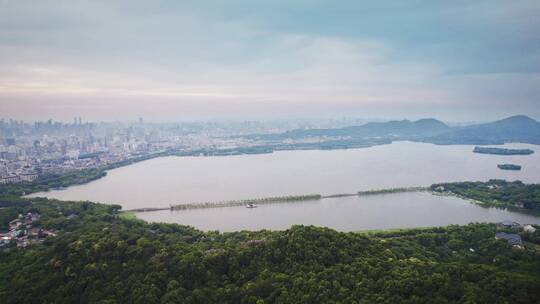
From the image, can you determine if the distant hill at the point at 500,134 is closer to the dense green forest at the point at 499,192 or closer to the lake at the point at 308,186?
the lake at the point at 308,186

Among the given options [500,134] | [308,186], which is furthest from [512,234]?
[500,134]

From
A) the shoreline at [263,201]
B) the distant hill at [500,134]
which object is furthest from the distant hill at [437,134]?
the shoreline at [263,201]

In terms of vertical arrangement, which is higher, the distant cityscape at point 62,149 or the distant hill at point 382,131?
the distant hill at point 382,131

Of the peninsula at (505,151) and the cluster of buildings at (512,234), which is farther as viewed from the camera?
the peninsula at (505,151)

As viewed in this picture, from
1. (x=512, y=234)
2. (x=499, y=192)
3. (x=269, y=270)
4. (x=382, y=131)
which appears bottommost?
(x=512, y=234)

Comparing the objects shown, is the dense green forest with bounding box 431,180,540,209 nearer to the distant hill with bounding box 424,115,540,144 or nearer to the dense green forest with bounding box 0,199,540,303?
the dense green forest with bounding box 0,199,540,303

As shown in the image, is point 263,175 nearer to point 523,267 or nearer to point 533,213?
point 533,213

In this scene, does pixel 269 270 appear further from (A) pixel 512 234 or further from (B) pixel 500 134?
(B) pixel 500 134
